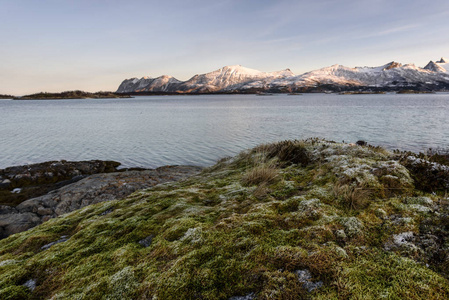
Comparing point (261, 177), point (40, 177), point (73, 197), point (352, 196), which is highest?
point (352, 196)

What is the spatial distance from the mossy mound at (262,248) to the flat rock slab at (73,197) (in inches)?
269

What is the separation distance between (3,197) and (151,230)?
19.1m

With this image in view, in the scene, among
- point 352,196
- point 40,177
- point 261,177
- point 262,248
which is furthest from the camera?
point 40,177

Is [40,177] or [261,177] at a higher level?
[261,177]

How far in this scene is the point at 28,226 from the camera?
1316 centimetres

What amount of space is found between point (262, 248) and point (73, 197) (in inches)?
666

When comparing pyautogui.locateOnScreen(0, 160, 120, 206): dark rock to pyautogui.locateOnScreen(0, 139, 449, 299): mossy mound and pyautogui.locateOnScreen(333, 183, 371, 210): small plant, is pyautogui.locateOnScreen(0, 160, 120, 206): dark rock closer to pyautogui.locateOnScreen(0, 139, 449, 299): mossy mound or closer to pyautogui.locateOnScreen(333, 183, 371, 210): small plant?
pyautogui.locateOnScreen(0, 139, 449, 299): mossy mound

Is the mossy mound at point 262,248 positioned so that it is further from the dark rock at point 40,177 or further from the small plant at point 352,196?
the dark rock at point 40,177

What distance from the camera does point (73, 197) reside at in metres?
16.4

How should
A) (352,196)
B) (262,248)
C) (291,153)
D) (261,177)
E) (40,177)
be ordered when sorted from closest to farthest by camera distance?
1. (262,248)
2. (352,196)
3. (261,177)
4. (291,153)
5. (40,177)

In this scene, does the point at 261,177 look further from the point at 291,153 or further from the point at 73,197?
the point at 73,197

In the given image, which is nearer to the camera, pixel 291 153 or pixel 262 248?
pixel 262 248

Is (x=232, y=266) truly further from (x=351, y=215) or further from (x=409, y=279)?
(x=351, y=215)

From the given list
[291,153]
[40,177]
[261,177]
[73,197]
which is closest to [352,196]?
[261,177]
